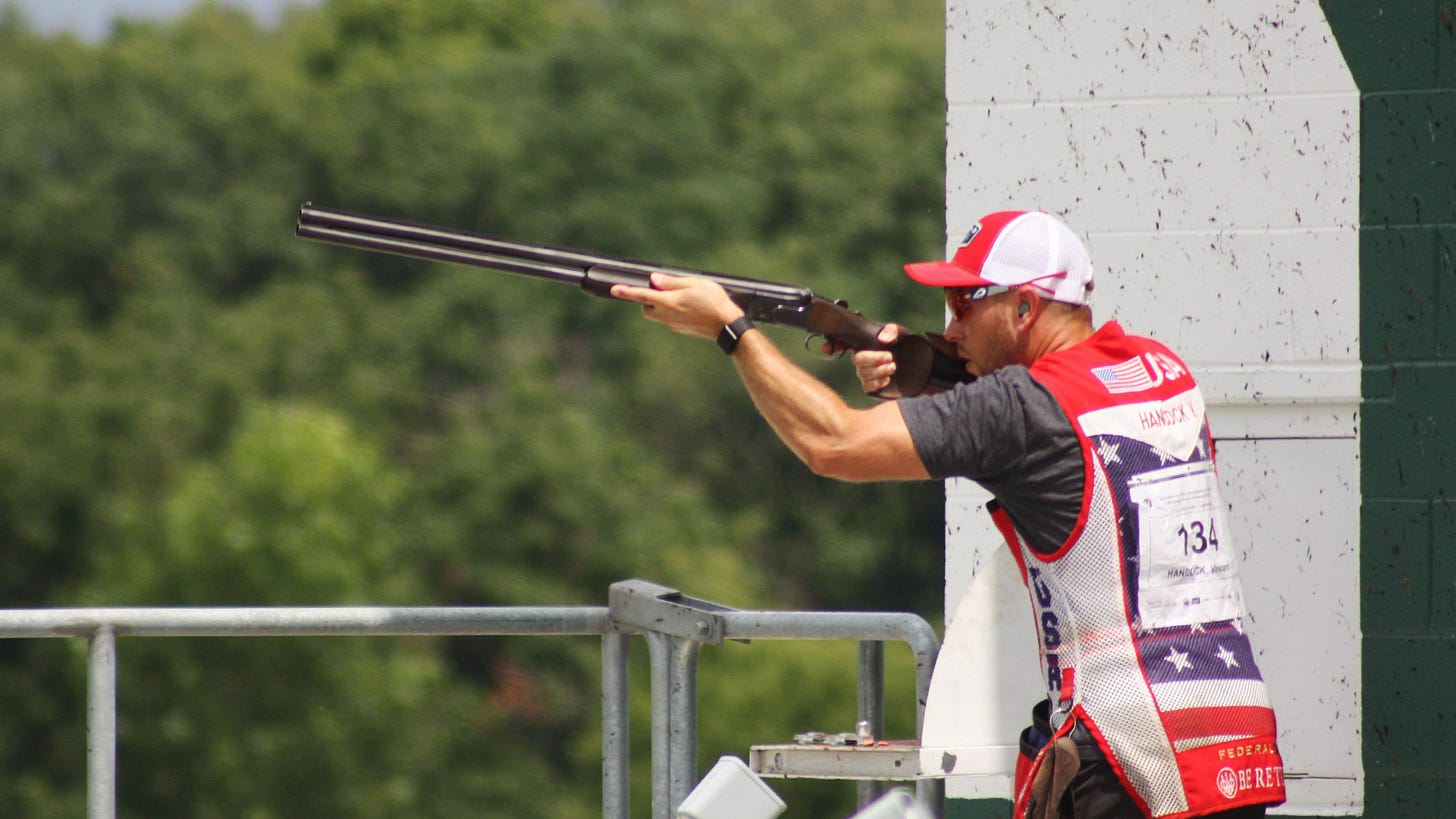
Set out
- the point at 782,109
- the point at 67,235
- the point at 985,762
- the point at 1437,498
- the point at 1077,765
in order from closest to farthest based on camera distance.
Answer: the point at 1077,765 < the point at 985,762 < the point at 1437,498 < the point at 67,235 < the point at 782,109

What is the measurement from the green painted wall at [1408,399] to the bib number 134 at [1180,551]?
1007 mm

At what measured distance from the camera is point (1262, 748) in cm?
310

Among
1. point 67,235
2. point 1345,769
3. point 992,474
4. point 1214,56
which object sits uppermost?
point 67,235

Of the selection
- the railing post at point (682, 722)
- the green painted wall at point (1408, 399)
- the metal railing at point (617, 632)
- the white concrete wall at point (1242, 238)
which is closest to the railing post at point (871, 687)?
the metal railing at point (617, 632)

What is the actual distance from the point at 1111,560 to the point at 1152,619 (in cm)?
12

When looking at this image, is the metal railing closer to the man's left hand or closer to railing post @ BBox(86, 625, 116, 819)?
railing post @ BBox(86, 625, 116, 819)

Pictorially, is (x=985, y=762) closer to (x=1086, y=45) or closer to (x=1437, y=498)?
(x=1437, y=498)

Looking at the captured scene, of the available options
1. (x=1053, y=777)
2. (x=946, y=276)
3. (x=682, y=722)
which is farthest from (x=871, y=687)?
(x=946, y=276)

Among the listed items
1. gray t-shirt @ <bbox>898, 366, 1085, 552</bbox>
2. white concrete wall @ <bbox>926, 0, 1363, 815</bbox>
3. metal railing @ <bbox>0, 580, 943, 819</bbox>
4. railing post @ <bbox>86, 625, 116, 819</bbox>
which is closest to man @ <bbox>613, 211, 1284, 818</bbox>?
gray t-shirt @ <bbox>898, 366, 1085, 552</bbox>

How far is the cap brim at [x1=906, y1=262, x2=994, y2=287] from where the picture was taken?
10.8 ft

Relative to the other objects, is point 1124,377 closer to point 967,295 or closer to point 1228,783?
point 967,295

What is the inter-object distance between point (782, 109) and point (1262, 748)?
49501 mm

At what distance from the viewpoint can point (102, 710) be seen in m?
3.60

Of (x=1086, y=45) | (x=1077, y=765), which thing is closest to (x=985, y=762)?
(x=1077, y=765)
